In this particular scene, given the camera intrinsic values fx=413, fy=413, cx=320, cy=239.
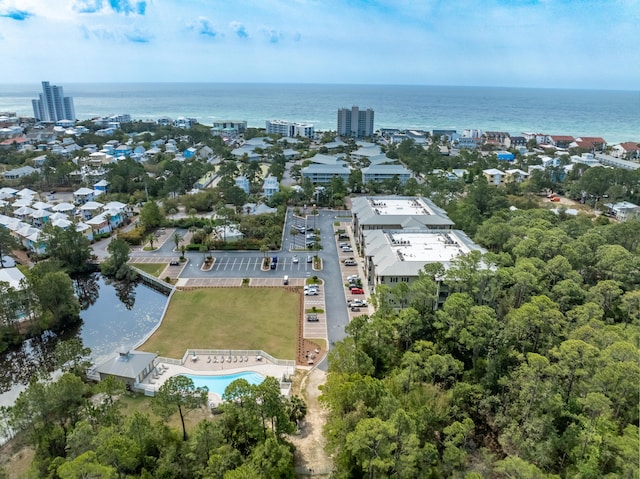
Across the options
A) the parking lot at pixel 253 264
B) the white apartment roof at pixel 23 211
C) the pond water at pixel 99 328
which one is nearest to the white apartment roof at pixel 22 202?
the white apartment roof at pixel 23 211

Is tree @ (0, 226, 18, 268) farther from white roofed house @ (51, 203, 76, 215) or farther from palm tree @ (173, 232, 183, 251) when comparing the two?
palm tree @ (173, 232, 183, 251)

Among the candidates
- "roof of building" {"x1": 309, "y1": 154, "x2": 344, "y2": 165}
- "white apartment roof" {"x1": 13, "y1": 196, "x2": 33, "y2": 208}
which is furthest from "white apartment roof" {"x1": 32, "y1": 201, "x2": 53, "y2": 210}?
"roof of building" {"x1": 309, "y1": 154, "x2": 344, "y2": 165}

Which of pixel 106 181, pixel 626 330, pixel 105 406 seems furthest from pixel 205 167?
pixel 626 330

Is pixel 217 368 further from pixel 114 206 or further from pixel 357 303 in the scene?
pixel 114 206

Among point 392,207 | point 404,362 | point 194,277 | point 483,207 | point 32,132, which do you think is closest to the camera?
point 404,362

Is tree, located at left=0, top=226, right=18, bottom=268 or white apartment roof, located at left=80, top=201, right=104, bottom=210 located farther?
white apartment roof, located at left=80, top=201, right=104, bottom=210

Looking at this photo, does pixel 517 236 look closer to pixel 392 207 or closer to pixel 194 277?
pixel 392 207
